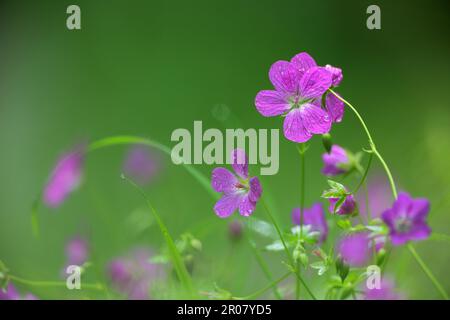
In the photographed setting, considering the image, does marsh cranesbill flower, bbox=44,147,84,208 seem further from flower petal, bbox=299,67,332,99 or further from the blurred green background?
the blurred green background

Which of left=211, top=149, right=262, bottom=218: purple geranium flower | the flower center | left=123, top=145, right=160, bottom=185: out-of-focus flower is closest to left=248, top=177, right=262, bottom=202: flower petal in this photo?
left=211, top=149, right=262, bottom=218: purple geranium flower

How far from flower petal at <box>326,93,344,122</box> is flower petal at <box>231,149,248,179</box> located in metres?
0.08

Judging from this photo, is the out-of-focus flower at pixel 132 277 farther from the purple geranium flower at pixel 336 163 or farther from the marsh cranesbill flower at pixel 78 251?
the purple geranium flower at pixel 336 163

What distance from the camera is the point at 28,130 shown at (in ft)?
5.33

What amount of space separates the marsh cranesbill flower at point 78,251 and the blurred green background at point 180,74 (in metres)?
0.56

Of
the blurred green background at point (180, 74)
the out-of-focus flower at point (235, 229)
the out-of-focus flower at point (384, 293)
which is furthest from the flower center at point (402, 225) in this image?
the blurred green background at point (180, 74)

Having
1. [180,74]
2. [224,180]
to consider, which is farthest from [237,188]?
[180,74]

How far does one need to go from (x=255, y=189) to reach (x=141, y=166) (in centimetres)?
52

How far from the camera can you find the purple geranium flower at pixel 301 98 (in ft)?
1.71

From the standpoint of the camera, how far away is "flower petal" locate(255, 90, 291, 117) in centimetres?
54

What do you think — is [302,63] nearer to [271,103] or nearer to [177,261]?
[271,103]

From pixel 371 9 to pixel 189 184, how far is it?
480 mm

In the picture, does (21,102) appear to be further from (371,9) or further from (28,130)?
(371,9)
